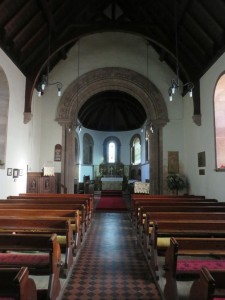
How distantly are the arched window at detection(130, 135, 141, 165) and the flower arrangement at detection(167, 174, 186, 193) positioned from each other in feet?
26.7

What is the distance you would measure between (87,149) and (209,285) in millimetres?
17976

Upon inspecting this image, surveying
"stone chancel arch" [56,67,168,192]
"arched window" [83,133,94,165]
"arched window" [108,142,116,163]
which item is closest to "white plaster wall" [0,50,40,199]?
"stone chancel arch" [56,67,168,192]

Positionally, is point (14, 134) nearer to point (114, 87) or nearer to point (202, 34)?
point (114, 87)

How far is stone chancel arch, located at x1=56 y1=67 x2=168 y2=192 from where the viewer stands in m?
11.0

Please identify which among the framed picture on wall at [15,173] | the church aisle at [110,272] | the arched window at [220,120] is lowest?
the church aisle at [110,272]

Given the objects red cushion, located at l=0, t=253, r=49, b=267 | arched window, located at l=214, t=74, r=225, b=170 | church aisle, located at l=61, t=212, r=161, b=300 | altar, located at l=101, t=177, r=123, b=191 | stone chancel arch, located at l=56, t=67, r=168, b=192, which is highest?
stone chancel arch, located at l=56, t=67, r=168, b=192

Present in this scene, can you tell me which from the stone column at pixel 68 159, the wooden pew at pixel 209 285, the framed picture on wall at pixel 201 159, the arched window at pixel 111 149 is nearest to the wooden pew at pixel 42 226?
the wooden pew at pixel 209 285

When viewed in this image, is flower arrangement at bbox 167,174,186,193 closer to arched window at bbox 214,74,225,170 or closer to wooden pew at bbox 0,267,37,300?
arched window at bbox 214,74,225,170

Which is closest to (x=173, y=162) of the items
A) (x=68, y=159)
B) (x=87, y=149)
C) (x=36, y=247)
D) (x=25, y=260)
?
(x=68, y=159)

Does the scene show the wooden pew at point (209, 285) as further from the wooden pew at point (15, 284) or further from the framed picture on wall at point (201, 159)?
the framed picture on wall at point (201, 159)

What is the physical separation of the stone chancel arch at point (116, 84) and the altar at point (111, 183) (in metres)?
6.57

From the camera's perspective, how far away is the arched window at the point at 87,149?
61.8 feet

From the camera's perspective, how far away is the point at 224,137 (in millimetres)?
7590

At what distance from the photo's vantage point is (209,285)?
143cm
